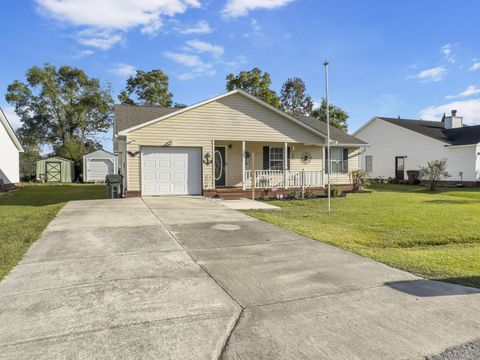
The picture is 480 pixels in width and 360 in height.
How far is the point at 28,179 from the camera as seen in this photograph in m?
32.6

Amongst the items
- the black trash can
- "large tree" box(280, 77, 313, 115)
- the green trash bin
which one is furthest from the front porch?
"large tree" box(280, 77, 313, 115)

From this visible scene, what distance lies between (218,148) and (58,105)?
106 ft

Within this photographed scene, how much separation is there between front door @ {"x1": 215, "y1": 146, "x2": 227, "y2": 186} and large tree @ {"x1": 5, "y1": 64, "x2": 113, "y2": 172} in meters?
28.4

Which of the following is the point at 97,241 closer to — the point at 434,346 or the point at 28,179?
the point at 434,346

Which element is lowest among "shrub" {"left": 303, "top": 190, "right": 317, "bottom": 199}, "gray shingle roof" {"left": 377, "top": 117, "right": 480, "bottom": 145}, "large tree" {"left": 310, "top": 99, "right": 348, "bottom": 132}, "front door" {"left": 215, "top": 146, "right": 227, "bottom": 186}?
"shrub" {"left": 303, "top": 190, "right": 317, "bottom": 199}

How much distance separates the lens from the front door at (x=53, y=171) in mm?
31734

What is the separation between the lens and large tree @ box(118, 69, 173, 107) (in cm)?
4291

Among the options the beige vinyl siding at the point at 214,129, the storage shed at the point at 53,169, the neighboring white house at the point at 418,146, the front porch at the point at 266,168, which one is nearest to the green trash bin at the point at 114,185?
the beige vinyl siding at the point at 214,129

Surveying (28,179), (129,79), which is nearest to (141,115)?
(28,179)

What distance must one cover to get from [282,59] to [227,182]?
28.7 ft

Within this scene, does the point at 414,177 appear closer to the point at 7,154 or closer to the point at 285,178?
the point at 285,178

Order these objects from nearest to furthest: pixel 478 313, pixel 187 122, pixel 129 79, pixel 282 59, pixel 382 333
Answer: pixel 382 333 → pixel 478 313 → pixel 187 122 → pixel 282 59 → pixel 129 79

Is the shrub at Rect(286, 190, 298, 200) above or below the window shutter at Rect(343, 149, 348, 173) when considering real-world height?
below

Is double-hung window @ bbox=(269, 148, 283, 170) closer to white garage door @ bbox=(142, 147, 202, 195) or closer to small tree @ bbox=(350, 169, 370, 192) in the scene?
white garage door @ bbox=(142, 147, 202, 195)
